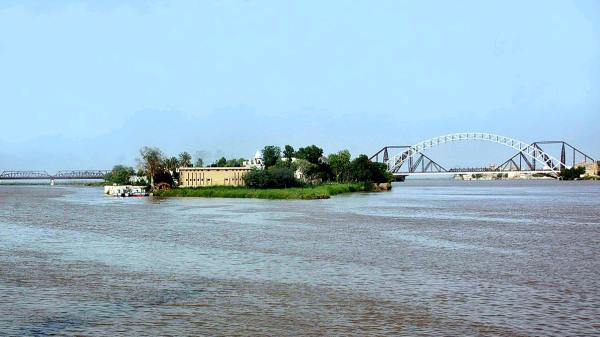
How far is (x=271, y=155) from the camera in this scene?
164m

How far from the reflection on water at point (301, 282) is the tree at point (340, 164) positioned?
113207 mm

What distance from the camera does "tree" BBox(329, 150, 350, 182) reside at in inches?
6235

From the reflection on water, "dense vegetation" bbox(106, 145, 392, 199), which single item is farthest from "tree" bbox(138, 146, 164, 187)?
the reflection on water

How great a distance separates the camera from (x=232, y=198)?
112m

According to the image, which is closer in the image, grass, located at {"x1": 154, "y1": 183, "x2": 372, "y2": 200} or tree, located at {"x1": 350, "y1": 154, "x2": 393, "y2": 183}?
grass, located at {"x1": 154, "y1": 183, "x2": 372, "y2": 200}

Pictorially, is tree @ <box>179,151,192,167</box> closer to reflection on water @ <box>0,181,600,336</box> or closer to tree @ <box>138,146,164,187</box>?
tree @ <box>138,146,164,187</box>

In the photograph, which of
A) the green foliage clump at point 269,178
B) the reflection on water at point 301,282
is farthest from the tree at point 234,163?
the reflection on water at point 301,282

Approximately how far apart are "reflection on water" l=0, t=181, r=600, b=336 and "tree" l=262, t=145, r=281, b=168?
116847mm

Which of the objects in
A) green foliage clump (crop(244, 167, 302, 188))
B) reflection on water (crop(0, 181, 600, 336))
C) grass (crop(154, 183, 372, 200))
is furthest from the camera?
green foliage clump (crop(244, 167, 302, 188))

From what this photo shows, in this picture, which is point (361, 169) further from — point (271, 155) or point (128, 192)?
point (128, 192)

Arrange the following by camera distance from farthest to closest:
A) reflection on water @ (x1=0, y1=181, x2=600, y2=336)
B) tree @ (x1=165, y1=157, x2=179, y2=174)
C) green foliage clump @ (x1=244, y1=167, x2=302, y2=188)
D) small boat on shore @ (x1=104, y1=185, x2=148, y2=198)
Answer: tree @ (x1=165, y1=157, x2=179, y2=174), small boat on shore @ (x1=104, y1=185, x2=148, y2=198), green foliage clump @ (x1=244, y1=167, x2=302, y2=188), reflection on water @ (x1=0, y1=181, x2=600, y2=336)

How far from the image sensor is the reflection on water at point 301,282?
679 inches

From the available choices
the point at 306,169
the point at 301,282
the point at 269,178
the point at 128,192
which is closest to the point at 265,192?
the point at 269,178

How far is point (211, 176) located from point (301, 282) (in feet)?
454
